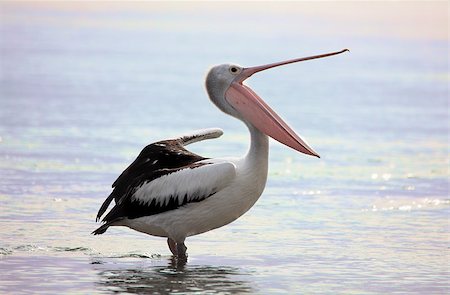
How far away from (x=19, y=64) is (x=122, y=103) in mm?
8616

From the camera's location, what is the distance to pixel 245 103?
23.0 ft

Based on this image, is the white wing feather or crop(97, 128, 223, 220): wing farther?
crop(97, 128, 223, 220): wing

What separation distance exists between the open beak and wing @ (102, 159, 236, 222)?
0.35 m

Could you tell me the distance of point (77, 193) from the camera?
9320 mm

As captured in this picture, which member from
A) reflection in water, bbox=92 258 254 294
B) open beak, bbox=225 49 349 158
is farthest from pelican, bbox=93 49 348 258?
reflection in water, bbox=92 258 254 294

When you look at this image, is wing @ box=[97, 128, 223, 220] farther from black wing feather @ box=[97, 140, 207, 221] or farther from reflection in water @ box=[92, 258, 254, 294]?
reflection in water @ box=[92, 258, 254, 294]

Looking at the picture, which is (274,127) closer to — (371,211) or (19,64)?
(371,211)

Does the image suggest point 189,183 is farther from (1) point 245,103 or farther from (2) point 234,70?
(2) point 234,70

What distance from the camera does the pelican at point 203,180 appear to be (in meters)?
6.71

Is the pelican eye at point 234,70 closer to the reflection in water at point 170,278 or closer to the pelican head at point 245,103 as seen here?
the pelican head at point 245,103

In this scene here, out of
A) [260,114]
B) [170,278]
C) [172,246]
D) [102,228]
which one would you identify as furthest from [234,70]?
[170,278]

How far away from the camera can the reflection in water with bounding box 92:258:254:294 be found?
624cm

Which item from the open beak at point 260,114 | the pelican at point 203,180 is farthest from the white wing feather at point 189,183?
the open beak at point 260,114

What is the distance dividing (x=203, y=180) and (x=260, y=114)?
0.57 meters
